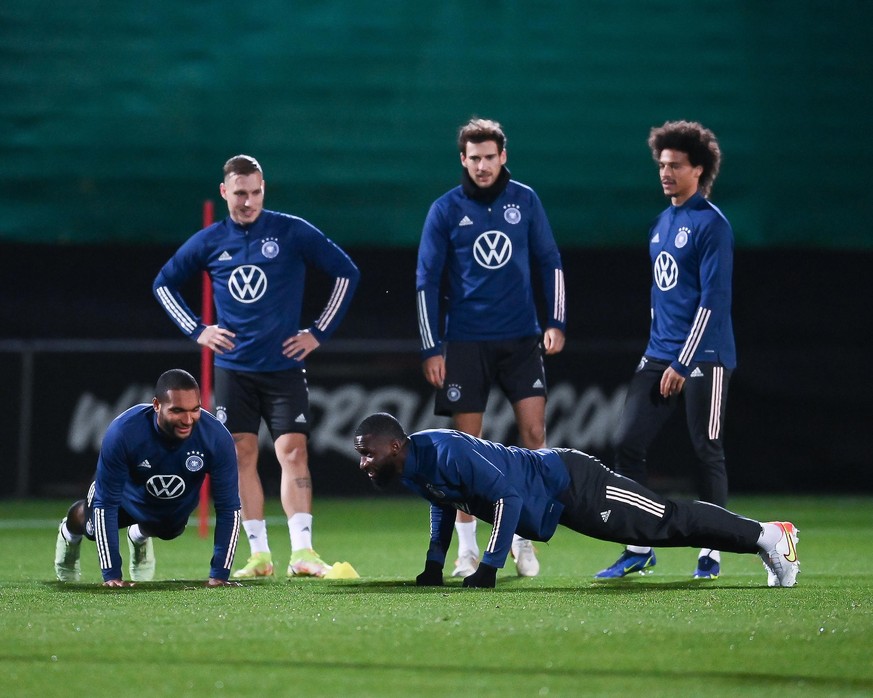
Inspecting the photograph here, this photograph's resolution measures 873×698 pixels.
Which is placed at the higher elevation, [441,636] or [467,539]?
[441,636]

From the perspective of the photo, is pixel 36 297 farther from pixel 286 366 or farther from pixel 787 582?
pixel 787 582

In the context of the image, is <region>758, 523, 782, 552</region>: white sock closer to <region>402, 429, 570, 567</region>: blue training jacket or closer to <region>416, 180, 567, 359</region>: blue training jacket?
<region>402, 429, 570, 567</region>: blue training jacket

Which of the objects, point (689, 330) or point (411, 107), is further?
point (411, 107)

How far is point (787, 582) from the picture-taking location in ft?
20.6

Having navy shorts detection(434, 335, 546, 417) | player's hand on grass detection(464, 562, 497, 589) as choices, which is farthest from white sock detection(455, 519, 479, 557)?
player's hand on grass detection(464, 562, 497, 589)

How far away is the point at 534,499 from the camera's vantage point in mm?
6098

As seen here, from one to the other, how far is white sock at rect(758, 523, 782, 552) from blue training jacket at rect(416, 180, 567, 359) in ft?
5.22

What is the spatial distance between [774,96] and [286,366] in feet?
19.3

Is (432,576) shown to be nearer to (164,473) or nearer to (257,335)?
(164,473)

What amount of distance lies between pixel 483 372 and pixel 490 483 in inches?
56.1

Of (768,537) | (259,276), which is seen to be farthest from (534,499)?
(259,276)

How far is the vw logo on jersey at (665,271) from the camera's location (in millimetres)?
6910

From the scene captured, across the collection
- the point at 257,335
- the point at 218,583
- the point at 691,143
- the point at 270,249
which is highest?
the point at 691,143

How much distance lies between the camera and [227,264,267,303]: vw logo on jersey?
7441 millimetres
